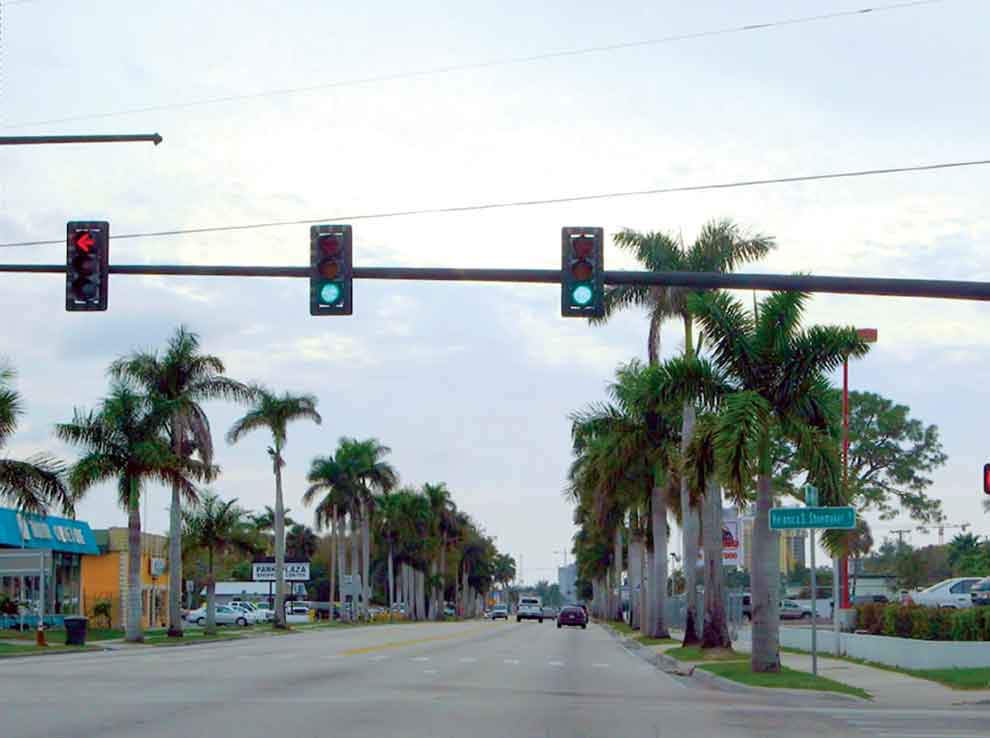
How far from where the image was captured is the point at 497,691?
23891mm

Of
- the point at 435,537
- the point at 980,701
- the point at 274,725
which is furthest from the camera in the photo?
the point at 435,537

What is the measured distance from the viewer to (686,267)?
38.8m

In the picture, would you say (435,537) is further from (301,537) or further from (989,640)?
(989,640)

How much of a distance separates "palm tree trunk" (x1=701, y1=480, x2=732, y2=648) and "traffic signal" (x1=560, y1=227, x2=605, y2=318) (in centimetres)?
1999

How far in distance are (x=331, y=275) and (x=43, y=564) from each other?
44.4m

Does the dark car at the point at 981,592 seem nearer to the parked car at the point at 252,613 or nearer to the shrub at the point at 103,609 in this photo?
the shrub at the point at 103,609

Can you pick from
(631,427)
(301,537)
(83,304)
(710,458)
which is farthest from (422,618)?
(83,304)

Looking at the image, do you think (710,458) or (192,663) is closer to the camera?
(710,458)

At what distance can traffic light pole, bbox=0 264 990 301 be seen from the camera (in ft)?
59.1

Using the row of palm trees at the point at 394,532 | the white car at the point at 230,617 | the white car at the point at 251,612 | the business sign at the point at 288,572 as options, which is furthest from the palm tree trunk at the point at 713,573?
the business sign at the point at 288,572

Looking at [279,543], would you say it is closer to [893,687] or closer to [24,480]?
[24,480]

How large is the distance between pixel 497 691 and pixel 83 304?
1006cm

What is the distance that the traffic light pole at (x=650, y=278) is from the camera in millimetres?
18016

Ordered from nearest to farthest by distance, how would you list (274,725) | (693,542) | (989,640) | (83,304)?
(274,725) < (83,304) < (989,640) < (693,542)
